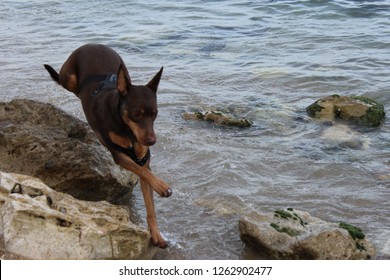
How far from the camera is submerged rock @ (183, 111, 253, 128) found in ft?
28.6

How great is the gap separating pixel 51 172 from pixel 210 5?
14.5 m

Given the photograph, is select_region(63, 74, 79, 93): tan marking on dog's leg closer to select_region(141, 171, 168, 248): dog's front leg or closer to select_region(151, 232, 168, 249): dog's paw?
select_region(141, 171, 168, 248): dog's front leg

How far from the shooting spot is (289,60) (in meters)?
12.4

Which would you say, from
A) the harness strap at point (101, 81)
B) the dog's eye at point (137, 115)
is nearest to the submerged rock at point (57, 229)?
the dog's eye at point (137, 115)

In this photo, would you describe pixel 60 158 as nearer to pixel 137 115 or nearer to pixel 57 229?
pixel 137 115

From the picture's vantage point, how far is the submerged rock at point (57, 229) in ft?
14.0

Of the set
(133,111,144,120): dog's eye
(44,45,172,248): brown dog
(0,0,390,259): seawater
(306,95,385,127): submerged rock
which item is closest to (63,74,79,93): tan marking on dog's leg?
(44,45,172,248): brown dog

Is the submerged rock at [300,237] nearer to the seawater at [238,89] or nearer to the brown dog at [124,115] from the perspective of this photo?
the seawater at [238,89]

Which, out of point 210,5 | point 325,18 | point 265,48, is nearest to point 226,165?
point 265,48

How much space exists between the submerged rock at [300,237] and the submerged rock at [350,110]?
3.70m

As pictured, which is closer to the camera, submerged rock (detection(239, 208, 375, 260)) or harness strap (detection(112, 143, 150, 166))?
submerged rock (detection(239, 208, 375, 260))

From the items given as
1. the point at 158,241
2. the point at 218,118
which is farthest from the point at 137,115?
the point at 218,118

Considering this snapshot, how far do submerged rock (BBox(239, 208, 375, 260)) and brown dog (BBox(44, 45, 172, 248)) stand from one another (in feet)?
2.56

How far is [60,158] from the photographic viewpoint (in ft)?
18.9
